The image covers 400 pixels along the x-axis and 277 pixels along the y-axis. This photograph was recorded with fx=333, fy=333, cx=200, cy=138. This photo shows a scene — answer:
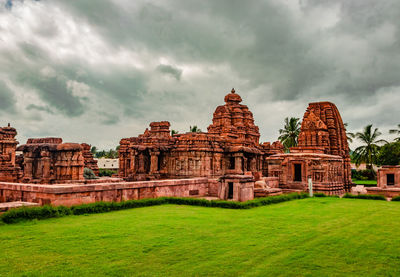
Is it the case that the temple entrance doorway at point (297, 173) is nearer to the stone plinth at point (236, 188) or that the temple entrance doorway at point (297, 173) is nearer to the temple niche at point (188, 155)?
the temple niche at point (188, 155)

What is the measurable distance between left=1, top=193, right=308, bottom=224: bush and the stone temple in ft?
2.89

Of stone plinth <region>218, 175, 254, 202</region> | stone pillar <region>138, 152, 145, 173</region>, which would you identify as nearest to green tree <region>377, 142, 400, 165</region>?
stone pillar <region>138, 152, 145, 173</region>

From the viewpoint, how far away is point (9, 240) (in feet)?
21.4

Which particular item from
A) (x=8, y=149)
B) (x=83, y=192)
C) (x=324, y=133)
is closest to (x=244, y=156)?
(x=324, y=133)

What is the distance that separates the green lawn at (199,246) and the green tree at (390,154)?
33.5 m

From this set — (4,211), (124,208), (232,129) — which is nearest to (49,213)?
(4,211)

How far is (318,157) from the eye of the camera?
2288cm

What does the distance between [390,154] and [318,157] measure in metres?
21.9

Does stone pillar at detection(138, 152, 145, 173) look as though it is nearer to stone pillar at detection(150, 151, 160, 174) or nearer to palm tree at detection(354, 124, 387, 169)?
stone pillar at detection(150, 151, 160, 174)

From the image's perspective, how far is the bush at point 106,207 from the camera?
864cm

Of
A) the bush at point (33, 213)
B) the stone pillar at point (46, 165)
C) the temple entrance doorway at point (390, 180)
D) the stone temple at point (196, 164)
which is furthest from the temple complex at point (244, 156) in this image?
the bush at point (33, 213)

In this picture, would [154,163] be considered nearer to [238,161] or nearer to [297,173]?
[238,161]

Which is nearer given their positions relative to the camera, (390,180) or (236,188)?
(236,188)

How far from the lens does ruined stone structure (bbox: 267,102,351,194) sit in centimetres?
2267
